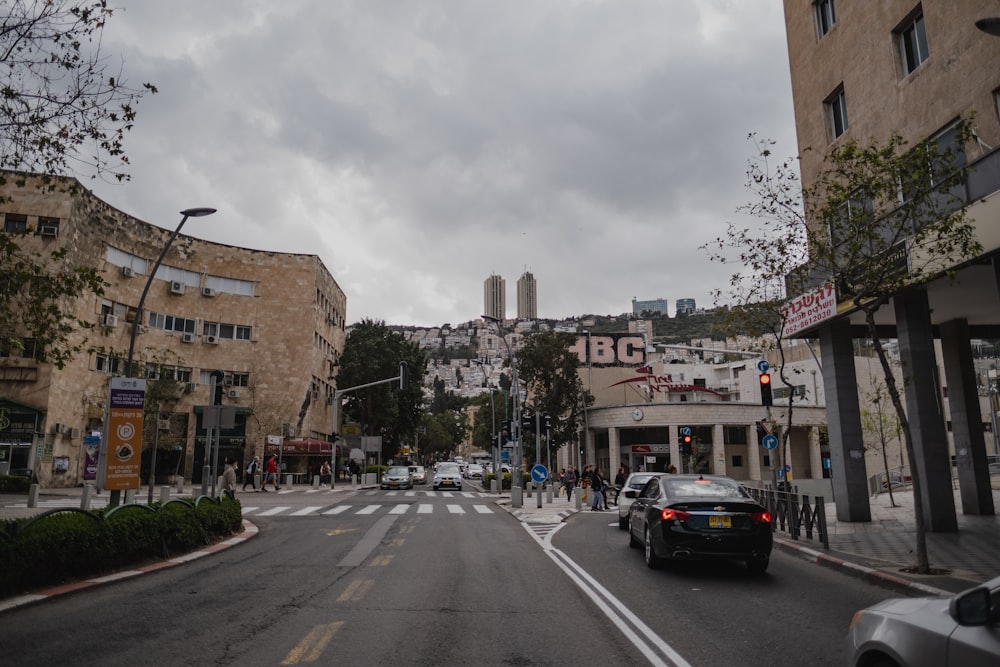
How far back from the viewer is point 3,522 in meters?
7.89

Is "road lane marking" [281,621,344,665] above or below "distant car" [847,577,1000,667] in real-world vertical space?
below

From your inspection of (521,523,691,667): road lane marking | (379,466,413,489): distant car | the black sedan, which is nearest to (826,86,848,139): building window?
the black sedan

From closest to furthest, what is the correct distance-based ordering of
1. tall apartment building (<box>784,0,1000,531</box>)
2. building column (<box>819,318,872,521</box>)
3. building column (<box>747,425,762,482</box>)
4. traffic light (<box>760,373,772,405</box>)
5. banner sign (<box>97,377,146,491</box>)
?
banner sign (<box>97,377,146,491</box>) < tall apartment building (<box>784,0,1000,531</box>) < building column (<box>819,318,872,521</box>) < traffic light (<box>760,373,772,405</box>) < building column (<box>747,425,762,482</box>)

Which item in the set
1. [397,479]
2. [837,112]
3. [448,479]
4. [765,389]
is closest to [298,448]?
[397,479]

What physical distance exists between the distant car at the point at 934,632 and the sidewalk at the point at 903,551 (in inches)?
235

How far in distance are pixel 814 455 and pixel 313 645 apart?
209 feet

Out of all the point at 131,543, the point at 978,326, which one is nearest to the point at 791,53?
the point at 978,326

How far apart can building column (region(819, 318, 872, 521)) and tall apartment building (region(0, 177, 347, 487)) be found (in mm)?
28432

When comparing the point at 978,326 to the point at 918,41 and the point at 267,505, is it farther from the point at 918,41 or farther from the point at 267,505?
the point at 267,505

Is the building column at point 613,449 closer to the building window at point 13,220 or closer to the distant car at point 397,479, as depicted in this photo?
the distant car at point 397,479

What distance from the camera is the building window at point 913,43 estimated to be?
15766mm

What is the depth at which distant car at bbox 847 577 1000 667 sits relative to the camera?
3.00 m

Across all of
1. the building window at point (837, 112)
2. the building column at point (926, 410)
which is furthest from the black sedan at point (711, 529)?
the building window at point (837, 112)

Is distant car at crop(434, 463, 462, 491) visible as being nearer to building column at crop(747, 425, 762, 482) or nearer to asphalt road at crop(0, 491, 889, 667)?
building column at crop(747, 425, 762, 482)
